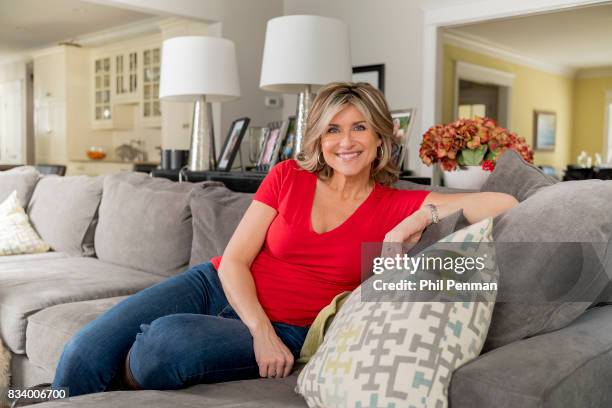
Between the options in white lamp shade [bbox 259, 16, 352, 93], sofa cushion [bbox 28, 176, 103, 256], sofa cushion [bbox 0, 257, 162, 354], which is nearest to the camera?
sofa cushion [bbox 0, 257, 162, 354]

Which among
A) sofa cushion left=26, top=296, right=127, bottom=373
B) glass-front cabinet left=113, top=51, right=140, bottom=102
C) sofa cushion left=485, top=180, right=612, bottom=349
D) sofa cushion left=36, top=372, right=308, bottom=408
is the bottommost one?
sofa cushion left=26, top=296, right=127, bottom=373

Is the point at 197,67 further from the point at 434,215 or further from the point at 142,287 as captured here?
the point at 434,215

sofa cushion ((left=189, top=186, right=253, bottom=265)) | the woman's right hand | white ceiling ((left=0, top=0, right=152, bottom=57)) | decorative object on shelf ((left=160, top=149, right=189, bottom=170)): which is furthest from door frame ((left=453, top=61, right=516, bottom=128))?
the woman's right hand

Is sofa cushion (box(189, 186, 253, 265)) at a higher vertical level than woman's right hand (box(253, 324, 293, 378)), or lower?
higher

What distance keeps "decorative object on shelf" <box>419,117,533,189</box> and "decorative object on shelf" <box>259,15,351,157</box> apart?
2.59 ft

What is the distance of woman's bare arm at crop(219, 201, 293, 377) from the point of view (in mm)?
1402

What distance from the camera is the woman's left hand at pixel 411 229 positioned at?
1420 millimetres

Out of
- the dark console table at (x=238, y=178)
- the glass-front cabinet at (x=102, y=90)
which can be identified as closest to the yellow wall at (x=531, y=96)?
the dark console table at (x=238, y=178)

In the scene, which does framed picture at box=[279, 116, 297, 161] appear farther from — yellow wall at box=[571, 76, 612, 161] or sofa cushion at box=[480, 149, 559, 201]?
yellow wall at box=[571, 76, 612, 161]

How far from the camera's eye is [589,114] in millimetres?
10258

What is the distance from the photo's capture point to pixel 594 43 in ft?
26.7

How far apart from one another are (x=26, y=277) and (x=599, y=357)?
86.1 inches

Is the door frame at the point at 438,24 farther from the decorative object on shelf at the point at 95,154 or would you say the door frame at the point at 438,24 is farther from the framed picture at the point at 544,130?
the framed picture at the point at 544,130

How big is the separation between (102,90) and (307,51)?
6.37 m
